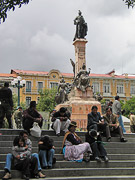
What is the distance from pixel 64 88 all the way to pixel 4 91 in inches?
470

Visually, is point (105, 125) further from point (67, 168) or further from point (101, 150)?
point (67, 168)

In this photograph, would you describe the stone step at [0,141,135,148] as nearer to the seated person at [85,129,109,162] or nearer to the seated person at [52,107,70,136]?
the seated person at [85,129,109,162]

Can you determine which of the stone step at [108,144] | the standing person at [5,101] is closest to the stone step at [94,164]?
the stone step at [108,144]

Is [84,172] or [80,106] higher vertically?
[80,106]

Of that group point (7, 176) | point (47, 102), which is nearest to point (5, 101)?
point (7, 176)

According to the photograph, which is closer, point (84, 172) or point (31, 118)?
point (84, 172)

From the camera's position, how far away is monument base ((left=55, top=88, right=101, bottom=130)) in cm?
2092

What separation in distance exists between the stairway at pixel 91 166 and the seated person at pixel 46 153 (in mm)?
197

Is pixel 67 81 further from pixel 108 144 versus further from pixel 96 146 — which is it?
pixel 96 146

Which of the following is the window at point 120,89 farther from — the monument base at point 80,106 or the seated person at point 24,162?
the seated person at point 24,162

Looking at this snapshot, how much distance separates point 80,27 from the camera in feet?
76.6

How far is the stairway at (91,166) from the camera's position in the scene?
741cm

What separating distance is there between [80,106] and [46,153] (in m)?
13.5

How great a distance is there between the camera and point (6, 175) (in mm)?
6832
